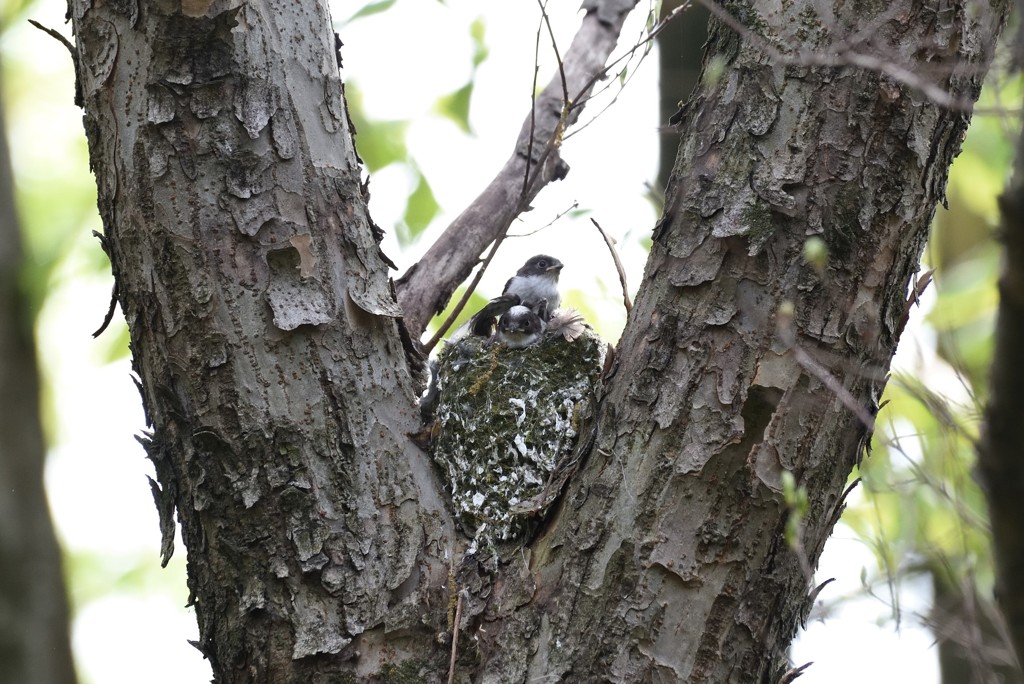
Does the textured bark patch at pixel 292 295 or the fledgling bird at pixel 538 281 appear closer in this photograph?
the textured bark patch at pixel 292 295

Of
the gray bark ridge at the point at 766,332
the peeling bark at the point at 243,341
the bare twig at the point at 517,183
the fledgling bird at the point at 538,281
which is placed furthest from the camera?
the fledgling bird at the point at 538,281

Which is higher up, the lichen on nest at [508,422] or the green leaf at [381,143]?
the green leaf at [381,143]

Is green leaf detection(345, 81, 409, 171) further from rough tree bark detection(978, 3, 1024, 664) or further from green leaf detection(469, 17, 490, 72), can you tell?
rough tree bark detection(978, 3, 1024, 664)

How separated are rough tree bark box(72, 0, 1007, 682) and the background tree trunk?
2.46 meters

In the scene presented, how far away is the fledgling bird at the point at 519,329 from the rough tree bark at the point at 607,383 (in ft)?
3.75

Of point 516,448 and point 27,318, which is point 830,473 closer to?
point 516,448

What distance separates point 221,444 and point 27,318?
2913 millimetres

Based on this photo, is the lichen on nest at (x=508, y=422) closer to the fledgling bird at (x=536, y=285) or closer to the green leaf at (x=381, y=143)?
the fledgling bird at (x=536, y=285)

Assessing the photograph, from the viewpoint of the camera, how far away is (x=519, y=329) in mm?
3547

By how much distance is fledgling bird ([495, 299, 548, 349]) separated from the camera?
3505 millimetres

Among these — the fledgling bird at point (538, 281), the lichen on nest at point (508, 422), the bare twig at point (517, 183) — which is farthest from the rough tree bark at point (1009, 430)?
the fledgling bird at point (538, 281)

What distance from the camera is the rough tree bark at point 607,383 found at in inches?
78.8

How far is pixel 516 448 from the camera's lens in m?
2.87

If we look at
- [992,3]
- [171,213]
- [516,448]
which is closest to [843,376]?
[992,3]
